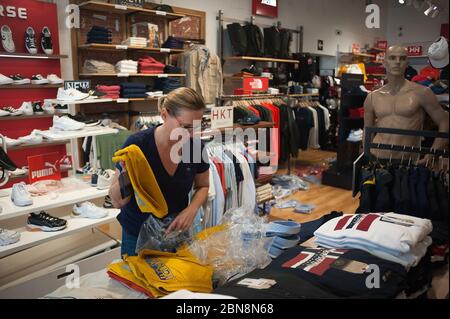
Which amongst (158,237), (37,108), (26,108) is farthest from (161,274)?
(37,108)

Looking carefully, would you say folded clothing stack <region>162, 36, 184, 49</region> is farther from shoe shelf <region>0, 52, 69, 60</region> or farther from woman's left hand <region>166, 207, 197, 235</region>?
woman's left hand <region>166, 207, 197, 235</region>

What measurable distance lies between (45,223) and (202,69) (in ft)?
11.7

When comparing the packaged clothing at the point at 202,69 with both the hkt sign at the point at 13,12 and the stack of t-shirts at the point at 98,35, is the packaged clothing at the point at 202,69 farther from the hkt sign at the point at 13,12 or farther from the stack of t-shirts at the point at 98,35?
the hkt sign at the point at 13,12

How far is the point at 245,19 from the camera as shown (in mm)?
6371

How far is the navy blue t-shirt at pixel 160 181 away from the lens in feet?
5.32

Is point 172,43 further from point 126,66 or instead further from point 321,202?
point 321,202

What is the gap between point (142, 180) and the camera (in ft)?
4.86

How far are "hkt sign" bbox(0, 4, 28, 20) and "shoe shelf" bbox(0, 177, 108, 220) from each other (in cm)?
219

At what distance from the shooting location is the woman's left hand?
1537mm

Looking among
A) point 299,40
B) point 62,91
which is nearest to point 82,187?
point 62,91

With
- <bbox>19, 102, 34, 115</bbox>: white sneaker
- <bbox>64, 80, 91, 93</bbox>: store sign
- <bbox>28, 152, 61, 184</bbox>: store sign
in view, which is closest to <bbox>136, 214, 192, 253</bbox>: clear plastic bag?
<bbox>28, 152, 61, 184</bbox>: store sign

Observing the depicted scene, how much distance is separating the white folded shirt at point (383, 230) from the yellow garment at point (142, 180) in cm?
64

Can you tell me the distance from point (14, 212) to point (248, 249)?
1.51 metres

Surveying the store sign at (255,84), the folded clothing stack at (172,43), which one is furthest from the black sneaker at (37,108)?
the store sign at (255,84)
